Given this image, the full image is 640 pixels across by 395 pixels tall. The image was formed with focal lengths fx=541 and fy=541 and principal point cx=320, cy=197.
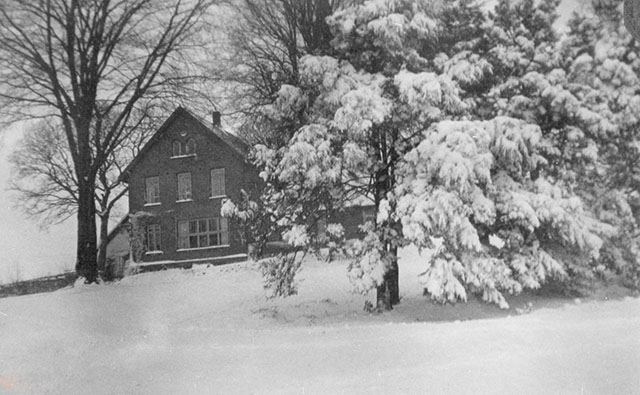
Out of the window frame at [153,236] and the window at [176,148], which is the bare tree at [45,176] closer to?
the window at [176,148]

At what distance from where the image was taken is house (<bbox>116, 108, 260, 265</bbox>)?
504cm

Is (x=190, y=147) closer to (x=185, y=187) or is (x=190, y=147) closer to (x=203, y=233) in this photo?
(x=185, y=187)

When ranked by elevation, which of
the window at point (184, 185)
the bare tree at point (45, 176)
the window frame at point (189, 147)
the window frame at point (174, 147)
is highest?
the window frame at point (189, 147)

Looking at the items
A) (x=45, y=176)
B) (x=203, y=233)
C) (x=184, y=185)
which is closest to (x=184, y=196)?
(x=203, y=233)

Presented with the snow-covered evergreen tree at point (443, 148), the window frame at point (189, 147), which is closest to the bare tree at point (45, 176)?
the window frame at point (189, 147)

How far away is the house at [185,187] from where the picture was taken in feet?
16.5

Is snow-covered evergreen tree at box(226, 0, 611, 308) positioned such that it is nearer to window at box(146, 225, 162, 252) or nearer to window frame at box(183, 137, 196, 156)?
window frame at box(183, 137, 196, 156)

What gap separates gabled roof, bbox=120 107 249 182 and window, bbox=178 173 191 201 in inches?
32.2

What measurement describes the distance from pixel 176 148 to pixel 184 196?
4.39 metres

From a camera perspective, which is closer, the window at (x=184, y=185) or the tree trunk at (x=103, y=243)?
the tree trunk at (x=103, y=243)

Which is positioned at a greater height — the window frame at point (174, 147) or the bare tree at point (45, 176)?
the window frame at point (174, 147)

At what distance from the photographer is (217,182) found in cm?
920

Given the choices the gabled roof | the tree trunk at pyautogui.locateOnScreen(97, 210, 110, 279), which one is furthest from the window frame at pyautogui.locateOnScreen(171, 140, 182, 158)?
the tree trunk at pyautogui.locateOnScreen(97, 210, 110, 279)

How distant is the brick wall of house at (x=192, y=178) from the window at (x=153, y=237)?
72 millimetres
